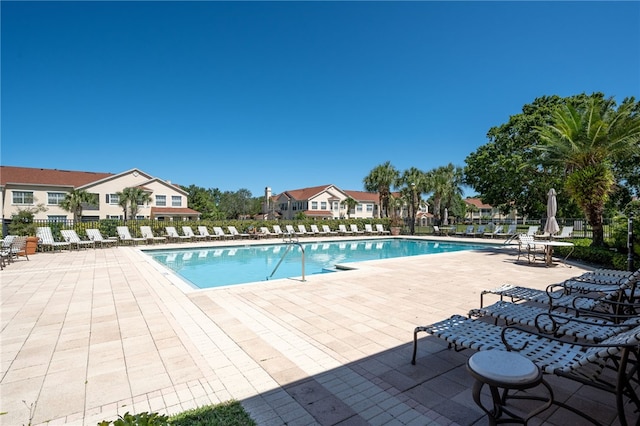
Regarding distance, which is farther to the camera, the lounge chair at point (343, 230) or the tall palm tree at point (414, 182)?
the tall palm tree at point (414, 182)

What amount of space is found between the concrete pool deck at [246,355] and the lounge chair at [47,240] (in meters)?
8.28

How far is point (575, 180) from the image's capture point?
11.5m

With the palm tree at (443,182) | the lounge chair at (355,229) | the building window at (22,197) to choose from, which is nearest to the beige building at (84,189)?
the building window at (22,197)

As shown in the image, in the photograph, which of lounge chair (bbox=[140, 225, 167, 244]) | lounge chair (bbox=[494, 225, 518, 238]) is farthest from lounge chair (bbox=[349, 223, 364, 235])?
lounge chair (bbox=[140, 225, 167, 244])

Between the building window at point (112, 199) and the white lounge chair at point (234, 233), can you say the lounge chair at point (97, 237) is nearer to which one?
the white lounge chair at point (234, 233)

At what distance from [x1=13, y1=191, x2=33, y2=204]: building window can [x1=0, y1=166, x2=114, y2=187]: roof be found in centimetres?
112

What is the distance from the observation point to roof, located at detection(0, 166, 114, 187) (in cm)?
3228

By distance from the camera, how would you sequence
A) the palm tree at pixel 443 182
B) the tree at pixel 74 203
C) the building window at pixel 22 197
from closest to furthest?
1. the tree at pixel 74 203
2. the building window at pixel 22 197
3. the palm tree at pixel 443 182

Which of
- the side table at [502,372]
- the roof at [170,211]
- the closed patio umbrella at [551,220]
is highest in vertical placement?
the roof at [170,211]

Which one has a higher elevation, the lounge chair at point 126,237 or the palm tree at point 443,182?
the palm tree at point 443,182

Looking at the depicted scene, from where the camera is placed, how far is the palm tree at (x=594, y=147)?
11177 millimetres

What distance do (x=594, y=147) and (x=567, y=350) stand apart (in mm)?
12700

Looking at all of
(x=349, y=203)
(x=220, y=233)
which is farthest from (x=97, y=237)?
(x=349, y=203)

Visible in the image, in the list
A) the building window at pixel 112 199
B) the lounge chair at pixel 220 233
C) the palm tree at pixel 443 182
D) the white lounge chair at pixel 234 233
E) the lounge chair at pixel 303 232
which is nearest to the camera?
the lounge chair at pixel 220 233
